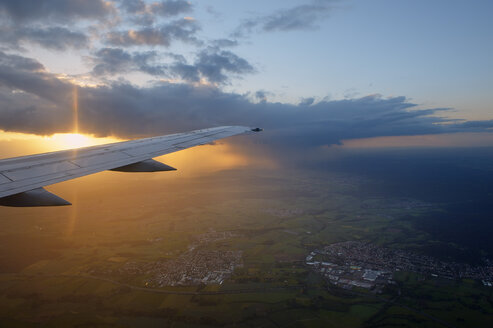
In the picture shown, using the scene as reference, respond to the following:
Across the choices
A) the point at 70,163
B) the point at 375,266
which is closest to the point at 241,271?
the point at 375,266

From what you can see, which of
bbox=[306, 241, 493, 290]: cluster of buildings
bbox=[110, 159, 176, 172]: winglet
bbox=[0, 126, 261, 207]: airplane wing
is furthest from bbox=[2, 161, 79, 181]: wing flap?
bbox=[306, 241, 493, 290]: cluster of buildings

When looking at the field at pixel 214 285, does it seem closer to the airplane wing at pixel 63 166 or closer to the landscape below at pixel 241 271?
the landscape below at pixel 241 271

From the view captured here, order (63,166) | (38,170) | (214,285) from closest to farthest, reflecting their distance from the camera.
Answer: (38,170)
(63,166)
(214,285)

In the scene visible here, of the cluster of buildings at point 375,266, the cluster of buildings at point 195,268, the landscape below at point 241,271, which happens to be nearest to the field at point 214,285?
the landscape below at point 241,271

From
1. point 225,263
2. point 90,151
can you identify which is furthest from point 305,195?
point 90,151

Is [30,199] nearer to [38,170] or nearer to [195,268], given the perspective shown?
[38,170]

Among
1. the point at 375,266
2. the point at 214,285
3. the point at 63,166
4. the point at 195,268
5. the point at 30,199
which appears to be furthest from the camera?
the point at 375,266

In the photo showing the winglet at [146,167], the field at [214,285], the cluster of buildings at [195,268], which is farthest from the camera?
the cluster of buildings at [195,268]

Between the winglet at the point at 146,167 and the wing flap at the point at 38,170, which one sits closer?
the wing flap at the point at 38,170
